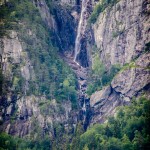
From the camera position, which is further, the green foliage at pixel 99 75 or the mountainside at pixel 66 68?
the green foliage at pixel 99 75

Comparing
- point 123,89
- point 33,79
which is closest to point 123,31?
point 123,89

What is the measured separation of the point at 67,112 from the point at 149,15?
150 ft

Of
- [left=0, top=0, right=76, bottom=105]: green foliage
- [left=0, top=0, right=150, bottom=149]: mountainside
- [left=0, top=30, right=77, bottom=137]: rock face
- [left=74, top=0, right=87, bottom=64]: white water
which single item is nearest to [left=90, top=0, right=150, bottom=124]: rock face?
[left=0, top=0, right=150, bottom=149]: mountainside

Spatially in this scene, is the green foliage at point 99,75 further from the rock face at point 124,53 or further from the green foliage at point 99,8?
the green foliage at point 99,8

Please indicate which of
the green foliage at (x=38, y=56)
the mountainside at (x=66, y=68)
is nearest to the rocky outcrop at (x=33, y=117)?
the mountainside at (x=66, y=68)

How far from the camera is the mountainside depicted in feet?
374

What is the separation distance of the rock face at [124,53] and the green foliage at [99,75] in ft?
8.10

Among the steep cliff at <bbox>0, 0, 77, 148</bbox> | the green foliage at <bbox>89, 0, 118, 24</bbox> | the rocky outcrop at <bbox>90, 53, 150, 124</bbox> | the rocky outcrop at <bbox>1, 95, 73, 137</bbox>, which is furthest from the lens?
the green foliage at <bbox>89, 0, 118, 24</bbox>

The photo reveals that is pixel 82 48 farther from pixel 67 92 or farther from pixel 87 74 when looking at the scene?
pixel 67 92

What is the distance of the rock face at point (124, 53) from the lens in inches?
4483

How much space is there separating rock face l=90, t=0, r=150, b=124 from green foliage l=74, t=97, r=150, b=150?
8.21 meters

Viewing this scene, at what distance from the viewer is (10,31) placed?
134 meters

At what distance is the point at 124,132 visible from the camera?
10169 cm

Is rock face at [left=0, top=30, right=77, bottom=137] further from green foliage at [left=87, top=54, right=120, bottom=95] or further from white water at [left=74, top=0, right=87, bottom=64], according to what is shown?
white water at [left=74, top=0, right=87, bottom=64]
